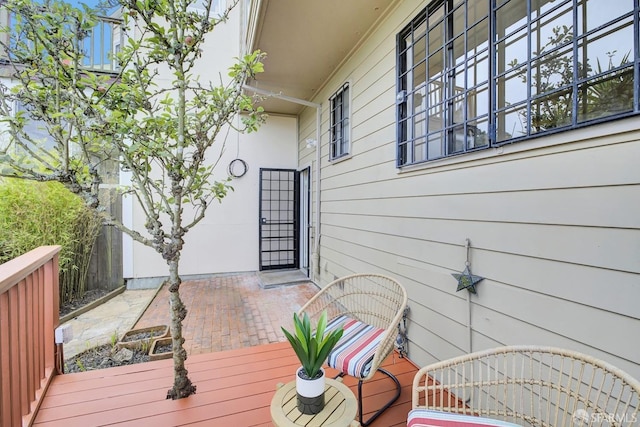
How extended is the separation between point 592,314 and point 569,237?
338 millimetres

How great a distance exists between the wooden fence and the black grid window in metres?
2.69

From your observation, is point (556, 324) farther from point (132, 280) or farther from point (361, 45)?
point (132, 280)

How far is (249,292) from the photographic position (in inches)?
192

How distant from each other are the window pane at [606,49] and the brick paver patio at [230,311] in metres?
3.15

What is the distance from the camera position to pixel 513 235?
1.64 m

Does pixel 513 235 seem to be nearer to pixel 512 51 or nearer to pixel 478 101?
pixel 478 101

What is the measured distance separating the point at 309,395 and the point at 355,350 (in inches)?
22.2

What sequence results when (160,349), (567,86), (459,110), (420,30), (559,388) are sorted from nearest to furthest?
(559,388) → (567,86) → (459,110) → (420,30) → (160,349)

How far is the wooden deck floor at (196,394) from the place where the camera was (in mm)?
1763

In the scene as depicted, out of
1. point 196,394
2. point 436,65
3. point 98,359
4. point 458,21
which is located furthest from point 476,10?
point 98,359

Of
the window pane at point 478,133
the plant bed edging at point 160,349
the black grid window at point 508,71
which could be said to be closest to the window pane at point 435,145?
the black grid window at point 508,71

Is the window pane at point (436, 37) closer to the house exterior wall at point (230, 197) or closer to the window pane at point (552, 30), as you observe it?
the window pane at point (552, 30)

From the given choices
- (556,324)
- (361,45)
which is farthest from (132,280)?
(556,324)

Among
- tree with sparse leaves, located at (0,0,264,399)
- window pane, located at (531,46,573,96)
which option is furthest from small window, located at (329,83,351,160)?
window pane, located at (531,46,573,96)
